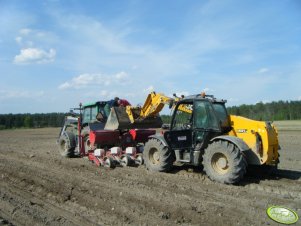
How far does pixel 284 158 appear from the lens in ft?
46.0

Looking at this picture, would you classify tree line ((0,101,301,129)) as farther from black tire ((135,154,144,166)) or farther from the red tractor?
black tire ((135,154,144,166))

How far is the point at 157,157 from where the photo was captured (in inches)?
441

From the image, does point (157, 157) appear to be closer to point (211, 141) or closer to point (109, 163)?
point (109, 163)

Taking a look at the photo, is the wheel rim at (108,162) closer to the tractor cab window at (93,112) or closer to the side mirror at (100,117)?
the side mirror at (100,117)

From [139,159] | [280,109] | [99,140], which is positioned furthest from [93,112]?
[280,109]

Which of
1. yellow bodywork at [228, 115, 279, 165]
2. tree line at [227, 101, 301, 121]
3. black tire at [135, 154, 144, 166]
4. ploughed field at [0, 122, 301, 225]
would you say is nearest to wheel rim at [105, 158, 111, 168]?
ploughed field at [0, 122, 301, 225]

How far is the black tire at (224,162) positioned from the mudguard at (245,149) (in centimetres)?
10

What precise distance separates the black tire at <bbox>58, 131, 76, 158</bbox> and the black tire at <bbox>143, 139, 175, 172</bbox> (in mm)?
4839

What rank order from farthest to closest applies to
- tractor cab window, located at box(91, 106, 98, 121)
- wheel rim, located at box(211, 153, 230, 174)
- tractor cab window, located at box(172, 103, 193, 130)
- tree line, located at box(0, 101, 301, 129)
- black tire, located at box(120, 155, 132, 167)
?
tree line, located at box(0, 101, 301, 129) → tractor cab window, located at box(91, 106, 98, 121) → black tire, located at box(120, 155, 132, 167) → tractor cab window, located at box(172, 103, 193, 130) → wheel rim, located at box(211, 153, 230, 174)

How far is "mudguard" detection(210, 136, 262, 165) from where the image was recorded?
29.7 ft

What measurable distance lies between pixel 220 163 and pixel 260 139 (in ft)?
3.74

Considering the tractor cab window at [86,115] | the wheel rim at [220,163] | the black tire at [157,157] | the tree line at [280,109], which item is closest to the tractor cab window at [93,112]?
the tractor cab window at [86,115]

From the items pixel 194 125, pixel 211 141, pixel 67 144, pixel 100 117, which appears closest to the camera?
pixel 211 141

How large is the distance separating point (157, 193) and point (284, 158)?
7625 mm
